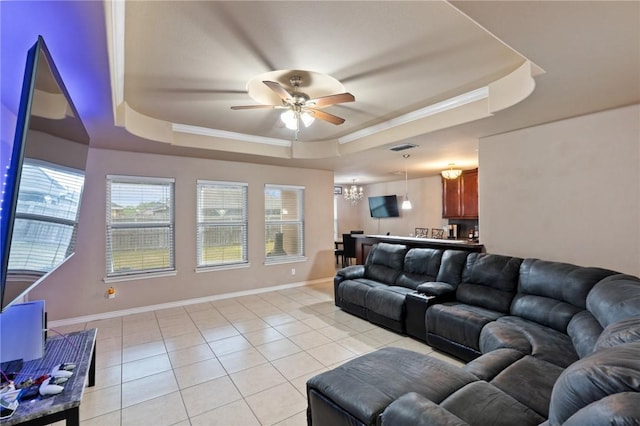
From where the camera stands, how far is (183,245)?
4945 millimetres

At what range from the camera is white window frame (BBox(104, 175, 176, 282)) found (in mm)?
4379

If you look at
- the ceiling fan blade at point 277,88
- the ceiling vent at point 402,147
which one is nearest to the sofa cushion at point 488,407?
the ceiling fan blade at point 277,88

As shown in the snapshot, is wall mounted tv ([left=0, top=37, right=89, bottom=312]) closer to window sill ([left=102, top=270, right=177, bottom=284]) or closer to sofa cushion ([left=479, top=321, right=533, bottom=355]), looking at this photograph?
window sill ([left=102, top=270, right=177, bottom=284])

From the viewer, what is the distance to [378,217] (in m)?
9.89

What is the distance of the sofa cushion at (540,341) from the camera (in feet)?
6.95

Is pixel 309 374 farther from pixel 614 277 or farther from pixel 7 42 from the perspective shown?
pixel 7 42

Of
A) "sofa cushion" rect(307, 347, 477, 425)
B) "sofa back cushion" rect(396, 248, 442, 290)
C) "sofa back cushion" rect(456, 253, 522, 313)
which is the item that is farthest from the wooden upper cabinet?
"sofa cushion" rect(307, 347, 477, 425)

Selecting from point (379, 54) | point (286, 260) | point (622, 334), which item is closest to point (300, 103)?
point (379, 54)

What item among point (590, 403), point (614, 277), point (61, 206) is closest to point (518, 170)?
point (614, 277)

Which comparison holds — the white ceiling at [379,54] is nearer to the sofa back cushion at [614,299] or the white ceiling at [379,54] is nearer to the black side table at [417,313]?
the sofa back cushion at [614,299]

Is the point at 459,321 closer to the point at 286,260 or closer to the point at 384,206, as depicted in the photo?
the point at 286,260

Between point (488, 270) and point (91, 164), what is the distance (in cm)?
552

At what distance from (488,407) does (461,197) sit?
649 centimetres

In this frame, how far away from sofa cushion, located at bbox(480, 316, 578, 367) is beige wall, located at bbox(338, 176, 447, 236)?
223 inches
